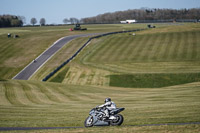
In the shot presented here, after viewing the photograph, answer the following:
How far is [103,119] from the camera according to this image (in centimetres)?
2022

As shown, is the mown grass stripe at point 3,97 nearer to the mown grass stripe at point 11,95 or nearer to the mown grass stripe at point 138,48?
the mown grass stripe at point 11,95

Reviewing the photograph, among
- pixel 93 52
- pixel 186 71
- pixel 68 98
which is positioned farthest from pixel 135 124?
pixel 93 52

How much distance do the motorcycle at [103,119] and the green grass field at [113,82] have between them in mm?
533

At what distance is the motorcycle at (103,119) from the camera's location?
19812 mm

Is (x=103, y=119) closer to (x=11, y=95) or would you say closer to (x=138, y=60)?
(x=11, y=95)

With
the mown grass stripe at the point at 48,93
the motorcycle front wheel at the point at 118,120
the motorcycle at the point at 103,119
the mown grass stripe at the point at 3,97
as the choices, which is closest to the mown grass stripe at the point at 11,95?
the mown grass stripe at the point at 3,97

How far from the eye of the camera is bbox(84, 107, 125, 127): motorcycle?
19812mm

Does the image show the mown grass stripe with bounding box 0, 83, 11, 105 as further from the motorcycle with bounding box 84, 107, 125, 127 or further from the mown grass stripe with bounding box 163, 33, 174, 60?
the mown grass stripe with bounding box 163, 33, 174, 60

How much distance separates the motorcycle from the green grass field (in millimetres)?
533

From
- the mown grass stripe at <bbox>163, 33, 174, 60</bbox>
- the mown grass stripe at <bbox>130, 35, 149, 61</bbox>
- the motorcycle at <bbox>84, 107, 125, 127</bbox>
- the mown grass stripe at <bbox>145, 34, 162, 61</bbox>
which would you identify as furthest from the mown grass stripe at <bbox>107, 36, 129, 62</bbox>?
the motorcycle at <bbox>84, 107, 125, 127</bbox>

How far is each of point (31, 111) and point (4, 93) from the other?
13036mm

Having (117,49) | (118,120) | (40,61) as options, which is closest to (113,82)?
(40,61)

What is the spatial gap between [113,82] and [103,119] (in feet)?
128

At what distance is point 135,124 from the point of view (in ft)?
66.7
